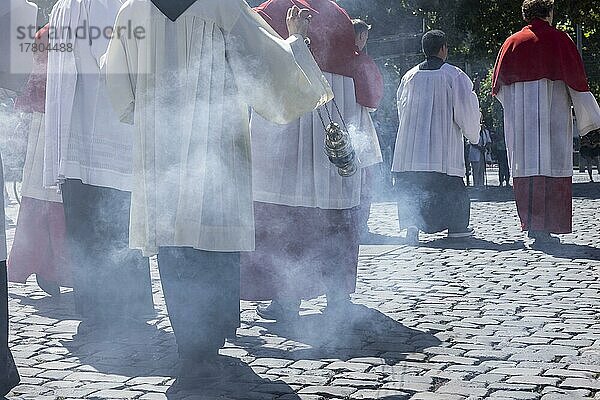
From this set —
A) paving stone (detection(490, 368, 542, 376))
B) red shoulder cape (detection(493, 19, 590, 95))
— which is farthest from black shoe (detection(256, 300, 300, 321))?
red shoulder cape (detection(493, 19, 590, 95))

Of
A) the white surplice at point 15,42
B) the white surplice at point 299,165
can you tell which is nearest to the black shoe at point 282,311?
the white surplice at point 299,165

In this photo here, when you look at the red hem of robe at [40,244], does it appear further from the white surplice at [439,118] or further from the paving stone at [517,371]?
the white surplice at [439,118]

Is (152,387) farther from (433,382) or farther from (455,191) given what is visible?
(455,191)

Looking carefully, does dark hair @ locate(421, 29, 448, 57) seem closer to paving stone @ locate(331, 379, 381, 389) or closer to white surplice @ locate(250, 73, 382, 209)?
white surplice @ locate(250, 73, 382, 209)

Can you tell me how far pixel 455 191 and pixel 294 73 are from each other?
5.90m

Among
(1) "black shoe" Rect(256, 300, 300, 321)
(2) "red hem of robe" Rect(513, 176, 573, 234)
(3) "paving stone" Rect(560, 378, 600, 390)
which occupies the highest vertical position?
(2) "red hem of robe" Rect(513, 176, 573, 234)

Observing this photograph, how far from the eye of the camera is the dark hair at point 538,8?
30.7 feet

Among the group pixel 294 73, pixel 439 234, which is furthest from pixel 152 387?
pixel 439 234

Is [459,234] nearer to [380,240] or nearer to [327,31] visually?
[380,240]

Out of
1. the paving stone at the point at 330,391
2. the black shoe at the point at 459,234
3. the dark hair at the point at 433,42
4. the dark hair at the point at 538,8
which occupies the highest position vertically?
the dark hair at the point at 538,8

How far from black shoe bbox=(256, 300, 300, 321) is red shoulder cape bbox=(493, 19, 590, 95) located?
413 cm

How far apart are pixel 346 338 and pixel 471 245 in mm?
4219

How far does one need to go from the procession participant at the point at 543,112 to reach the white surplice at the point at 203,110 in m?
4.97

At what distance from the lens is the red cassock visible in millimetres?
9273
